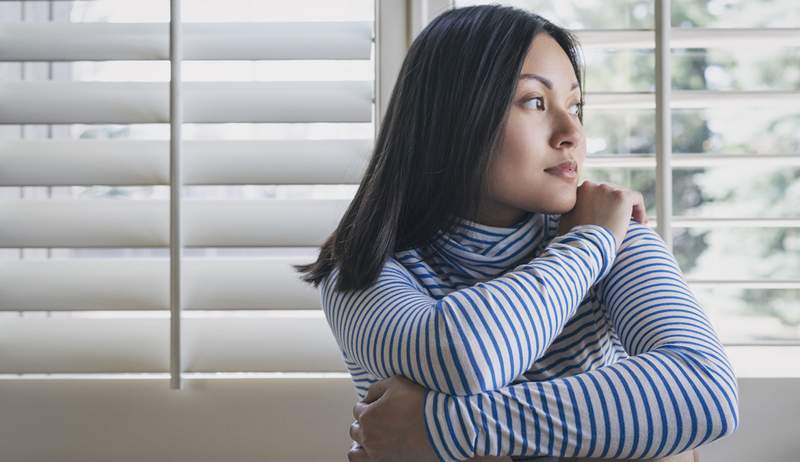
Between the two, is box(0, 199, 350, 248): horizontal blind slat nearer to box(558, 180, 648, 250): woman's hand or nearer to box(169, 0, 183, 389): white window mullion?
box(169, 0, 183, 389): white window mullion

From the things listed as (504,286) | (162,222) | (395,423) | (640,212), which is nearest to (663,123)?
(640,212)

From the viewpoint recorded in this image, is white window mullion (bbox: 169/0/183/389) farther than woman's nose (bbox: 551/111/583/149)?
Yes

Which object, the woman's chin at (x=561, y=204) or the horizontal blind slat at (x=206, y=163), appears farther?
the horizontal blind slat at (x=206, y=163)

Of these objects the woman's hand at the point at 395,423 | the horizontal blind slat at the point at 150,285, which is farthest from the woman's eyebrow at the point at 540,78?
the horizontal blind slat at the point at 150,285

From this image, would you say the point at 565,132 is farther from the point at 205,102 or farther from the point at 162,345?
the point at 162,345

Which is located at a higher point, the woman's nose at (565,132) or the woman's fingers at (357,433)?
the woman's nose at (565,132)

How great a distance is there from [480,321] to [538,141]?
0.24 meters

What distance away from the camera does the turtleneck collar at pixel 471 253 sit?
3.05ft

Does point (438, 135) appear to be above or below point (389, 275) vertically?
above

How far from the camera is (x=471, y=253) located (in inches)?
36.3

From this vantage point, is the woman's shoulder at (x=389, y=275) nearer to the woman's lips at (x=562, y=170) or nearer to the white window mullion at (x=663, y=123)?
the woman's lips at (x=562, y=170)

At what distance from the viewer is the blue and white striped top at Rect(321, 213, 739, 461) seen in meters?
0.74

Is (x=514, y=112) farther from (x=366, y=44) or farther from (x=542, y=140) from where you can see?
(x=366, y=44)

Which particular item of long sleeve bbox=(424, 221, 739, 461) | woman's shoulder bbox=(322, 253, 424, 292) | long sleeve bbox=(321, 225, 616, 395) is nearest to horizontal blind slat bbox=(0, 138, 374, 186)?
woman's shoulder bbox=(322, 253, 424, 292)
